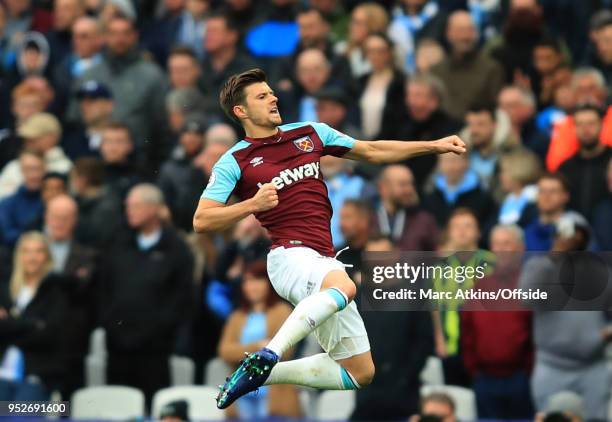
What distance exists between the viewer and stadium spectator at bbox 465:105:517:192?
1600 cm

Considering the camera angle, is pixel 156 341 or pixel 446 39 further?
pixel 446 39

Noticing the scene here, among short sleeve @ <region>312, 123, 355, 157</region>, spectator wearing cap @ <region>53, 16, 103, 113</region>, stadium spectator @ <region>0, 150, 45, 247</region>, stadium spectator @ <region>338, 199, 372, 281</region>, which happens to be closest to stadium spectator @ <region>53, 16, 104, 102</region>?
spectator wearing cap @ <region>53, 16, 103, 113</region>

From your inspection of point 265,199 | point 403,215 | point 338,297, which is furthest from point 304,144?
point 403,215

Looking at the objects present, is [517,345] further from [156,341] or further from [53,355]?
[53,355]

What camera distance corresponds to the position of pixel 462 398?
49.5 ft

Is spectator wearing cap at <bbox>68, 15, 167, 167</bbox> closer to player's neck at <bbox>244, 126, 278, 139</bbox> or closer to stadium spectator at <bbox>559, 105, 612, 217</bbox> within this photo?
stadium spectator at <bbox>559, 105, 612, 217</bbox>

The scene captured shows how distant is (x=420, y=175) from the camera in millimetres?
16562

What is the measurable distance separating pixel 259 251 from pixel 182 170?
1.40m

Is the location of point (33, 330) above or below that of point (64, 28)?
below

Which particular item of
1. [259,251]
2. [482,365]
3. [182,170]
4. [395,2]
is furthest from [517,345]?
[395,2]

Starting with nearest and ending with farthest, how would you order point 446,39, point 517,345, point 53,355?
point 517,345 < point 53,355 < point 446,39

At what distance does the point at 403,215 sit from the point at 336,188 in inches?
28.4

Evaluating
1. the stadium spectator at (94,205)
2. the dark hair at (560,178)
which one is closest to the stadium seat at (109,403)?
the stadium spectator at (94,205)

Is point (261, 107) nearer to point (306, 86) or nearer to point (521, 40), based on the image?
point (306, 86)
